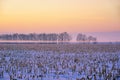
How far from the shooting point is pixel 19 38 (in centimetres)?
16475

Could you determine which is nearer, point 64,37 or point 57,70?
point 57,70

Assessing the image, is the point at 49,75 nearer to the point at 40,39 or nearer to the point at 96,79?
the point at 96,79

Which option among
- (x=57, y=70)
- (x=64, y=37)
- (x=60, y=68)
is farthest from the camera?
Answer: (x=64, y=37)

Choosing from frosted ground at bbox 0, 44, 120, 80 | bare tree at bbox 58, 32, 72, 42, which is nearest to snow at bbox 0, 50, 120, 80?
frosted ground at bbox 0, 44, 120, 80

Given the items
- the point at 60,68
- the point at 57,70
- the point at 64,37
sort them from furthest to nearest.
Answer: the point at 64,37
the point at 60,68
the point at 57,70

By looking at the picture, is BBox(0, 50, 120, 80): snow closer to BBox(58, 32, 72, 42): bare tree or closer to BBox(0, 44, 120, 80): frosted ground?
BBox(0, 44, 120, 80): frosted ground

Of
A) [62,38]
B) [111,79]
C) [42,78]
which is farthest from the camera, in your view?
[62,38]

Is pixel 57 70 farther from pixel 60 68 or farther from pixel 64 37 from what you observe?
pixel 64 37

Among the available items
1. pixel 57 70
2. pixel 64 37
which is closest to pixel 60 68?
pixel 57 70

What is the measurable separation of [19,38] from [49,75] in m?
157

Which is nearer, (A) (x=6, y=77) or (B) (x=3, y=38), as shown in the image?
(A) (x=6, y=77)

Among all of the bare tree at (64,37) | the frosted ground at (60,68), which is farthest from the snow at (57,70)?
the bare tree at (64,37)

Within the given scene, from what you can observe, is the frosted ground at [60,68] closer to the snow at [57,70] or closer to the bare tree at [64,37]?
the snow at [57,70]

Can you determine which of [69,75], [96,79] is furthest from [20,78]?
[96,79]
